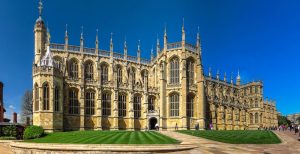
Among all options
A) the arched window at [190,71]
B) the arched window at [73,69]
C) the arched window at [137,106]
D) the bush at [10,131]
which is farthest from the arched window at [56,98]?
the arched window at [190,71]

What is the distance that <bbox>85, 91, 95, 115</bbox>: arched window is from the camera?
2187 inches

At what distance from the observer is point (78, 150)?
2378 centimetres

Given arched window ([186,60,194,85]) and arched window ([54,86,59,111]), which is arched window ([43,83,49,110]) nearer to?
arched window ([54,86,59,111])

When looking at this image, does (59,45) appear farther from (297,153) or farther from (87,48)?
(297,153)

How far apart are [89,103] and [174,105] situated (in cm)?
1568

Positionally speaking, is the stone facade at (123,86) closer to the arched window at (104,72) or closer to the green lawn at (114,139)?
the arched window at (104,72)

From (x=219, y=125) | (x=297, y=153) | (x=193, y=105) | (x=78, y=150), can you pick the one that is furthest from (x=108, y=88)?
(x=297, y=153)

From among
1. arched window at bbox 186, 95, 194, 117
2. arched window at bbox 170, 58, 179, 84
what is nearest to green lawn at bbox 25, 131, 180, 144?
arched window at bbox 186, 95, 194, 117

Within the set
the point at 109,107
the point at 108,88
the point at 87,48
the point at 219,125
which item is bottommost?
the point at 219,125

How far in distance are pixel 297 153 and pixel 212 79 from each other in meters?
57.9

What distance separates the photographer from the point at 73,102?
54.0m

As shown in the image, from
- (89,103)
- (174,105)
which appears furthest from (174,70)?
(89,103)

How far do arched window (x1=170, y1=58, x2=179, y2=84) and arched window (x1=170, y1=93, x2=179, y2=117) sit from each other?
2.94 m

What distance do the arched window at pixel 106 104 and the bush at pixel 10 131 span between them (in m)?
18.2
